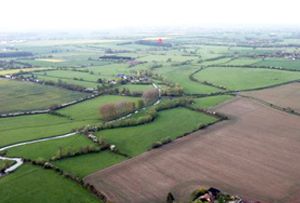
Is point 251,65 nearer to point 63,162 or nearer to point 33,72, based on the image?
point 33,72

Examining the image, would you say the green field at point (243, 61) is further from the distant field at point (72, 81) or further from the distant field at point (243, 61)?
the distant field at point (72, 81)

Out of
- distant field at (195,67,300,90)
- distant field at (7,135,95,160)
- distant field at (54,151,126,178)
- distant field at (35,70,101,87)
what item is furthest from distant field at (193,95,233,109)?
distant field at (35,70,101,87)

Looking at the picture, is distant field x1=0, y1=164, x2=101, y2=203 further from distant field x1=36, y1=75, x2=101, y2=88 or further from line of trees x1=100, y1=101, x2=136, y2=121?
distant field x1=36, y1=75, x2=101, y2=88

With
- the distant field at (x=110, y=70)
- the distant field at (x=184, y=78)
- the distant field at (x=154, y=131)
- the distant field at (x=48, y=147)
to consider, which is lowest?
the distant field at (x=184, y=78)

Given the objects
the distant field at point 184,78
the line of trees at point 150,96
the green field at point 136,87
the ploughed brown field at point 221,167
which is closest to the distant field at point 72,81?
the green field at point 136,87

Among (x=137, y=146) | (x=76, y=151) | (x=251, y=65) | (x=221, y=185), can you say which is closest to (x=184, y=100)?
(x=137, y=146)

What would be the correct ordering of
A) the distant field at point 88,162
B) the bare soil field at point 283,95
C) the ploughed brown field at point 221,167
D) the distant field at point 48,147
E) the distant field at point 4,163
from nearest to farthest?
1. the ploughed brown field at point 221,167
2. the distant field at point 88,162
3. the distant field at point 4,163
4. the distant field at point 48,147
5. the bare soil field at point 283,95

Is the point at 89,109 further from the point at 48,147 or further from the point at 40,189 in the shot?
the point at 40,189
